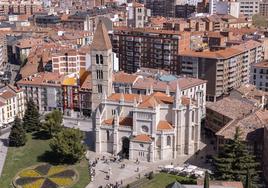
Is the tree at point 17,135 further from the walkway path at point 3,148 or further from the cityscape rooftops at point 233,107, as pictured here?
the cityscape rooftops at point 233,107

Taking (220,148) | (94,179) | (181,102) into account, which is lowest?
(94,179)

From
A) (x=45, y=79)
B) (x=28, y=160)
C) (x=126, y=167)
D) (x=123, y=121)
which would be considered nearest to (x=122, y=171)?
(x=126, y=167)

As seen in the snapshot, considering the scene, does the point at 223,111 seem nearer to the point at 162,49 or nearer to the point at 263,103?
the point at 263,103

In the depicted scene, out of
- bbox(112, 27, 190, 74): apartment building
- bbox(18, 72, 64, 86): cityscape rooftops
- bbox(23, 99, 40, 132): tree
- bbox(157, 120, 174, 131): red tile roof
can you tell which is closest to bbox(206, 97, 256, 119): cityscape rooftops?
bbox(157, 120, 174, 131): red tile roof

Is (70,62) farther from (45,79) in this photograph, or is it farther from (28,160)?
(28,160)

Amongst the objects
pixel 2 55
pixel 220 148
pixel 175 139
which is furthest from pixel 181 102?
pixel 2 55
